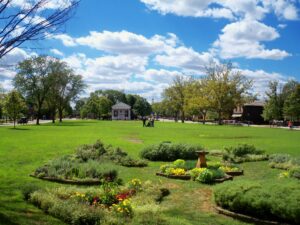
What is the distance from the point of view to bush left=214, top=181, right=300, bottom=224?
7977 millimetres

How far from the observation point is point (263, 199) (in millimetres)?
8391

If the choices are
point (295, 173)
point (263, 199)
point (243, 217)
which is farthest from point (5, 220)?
point (295, 173)

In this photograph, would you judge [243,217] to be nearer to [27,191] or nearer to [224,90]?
[27,191]

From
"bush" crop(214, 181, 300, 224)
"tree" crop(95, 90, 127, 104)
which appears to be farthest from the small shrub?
"tree" crop(95, 90, 127, 104)

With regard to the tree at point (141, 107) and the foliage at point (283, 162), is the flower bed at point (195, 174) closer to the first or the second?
the foliage at point (283, 162)

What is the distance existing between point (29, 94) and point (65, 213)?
231 ft

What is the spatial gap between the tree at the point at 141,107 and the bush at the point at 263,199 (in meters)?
159

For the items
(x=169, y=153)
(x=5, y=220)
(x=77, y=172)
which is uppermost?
(x=169, y=153)

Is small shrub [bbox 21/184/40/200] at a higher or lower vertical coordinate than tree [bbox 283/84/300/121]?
lower

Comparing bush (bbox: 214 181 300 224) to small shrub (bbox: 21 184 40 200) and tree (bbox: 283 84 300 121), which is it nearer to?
small shrub (bbox: 21 184 40 200)

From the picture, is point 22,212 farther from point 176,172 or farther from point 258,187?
point 176,172

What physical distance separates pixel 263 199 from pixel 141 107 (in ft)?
551

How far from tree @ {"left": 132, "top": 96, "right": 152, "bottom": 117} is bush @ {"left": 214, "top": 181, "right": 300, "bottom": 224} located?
159 meters

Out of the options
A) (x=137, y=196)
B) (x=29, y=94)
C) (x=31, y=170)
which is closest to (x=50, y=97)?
(x=29, y=94)
